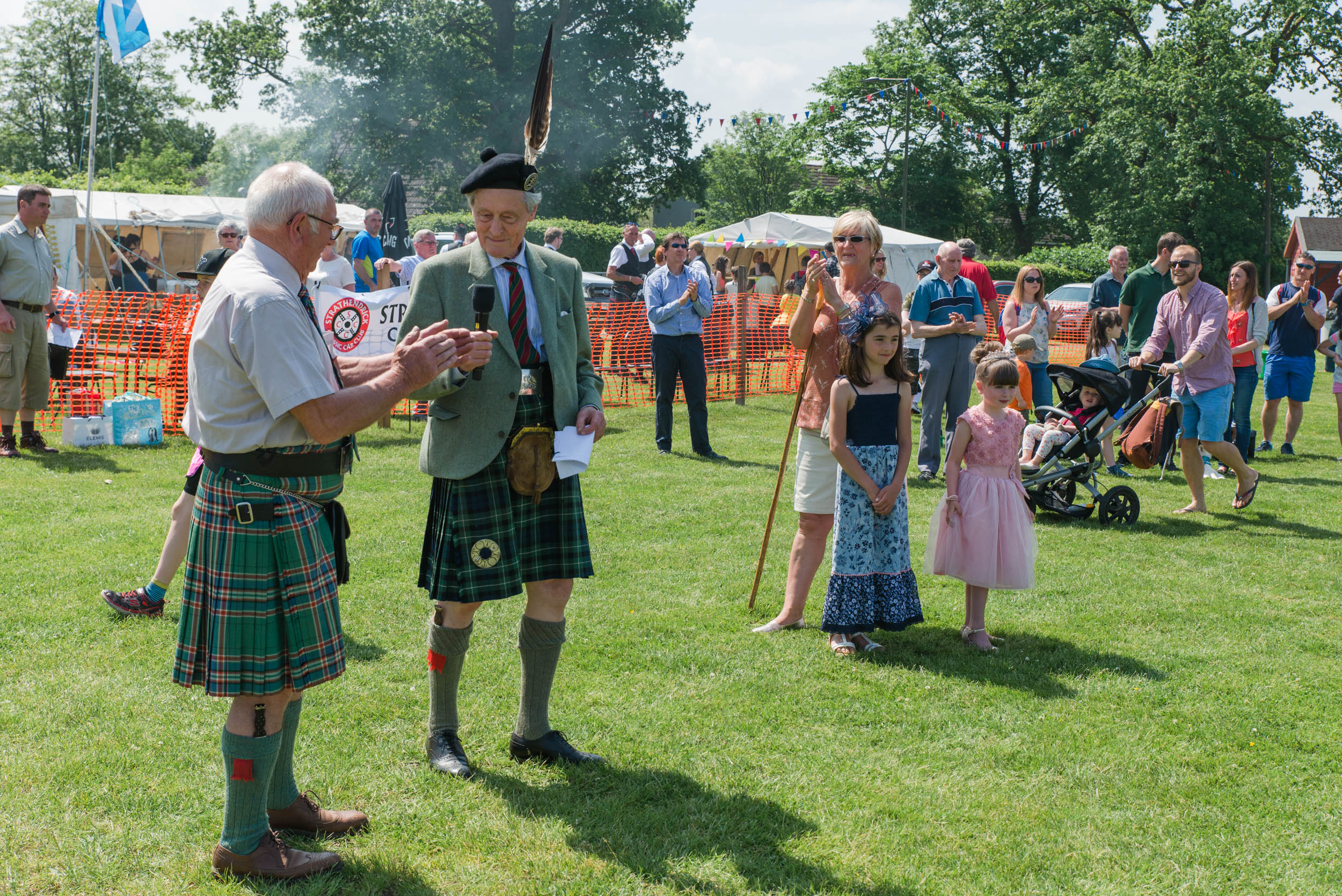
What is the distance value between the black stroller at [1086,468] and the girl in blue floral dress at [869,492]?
3.57 metres

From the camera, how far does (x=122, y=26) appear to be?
45.9ft

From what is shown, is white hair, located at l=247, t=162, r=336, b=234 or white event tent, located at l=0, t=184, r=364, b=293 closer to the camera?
white hair, located at l=247, t=162, r=336, b=234

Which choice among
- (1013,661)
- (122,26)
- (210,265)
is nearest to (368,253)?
(122,26)

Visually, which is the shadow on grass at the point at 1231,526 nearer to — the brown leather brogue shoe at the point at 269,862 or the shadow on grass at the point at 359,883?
the shadow on grass at the point at 359,883

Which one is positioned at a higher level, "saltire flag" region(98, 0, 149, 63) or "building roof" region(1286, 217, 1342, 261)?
"building roof" region(1286, 217, 1342, 261)

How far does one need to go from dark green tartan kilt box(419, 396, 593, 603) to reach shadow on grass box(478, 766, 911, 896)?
0.72 m

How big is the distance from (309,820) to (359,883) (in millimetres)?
334

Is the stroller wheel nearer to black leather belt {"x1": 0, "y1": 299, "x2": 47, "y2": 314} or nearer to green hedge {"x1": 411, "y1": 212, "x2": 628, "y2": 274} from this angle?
black leather belt {"x1": 0, "y1": 299, "x2": 47, "y2": 314}

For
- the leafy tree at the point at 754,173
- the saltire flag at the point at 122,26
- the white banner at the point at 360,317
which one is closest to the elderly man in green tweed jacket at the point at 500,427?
the white banner at the point at 360,317

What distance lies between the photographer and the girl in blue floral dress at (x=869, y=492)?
521cm

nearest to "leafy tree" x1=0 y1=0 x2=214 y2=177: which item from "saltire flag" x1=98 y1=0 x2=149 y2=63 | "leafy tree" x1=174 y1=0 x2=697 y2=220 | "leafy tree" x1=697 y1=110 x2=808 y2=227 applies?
"leafy tree" x1=174 y1=0 x2=697 y2=220

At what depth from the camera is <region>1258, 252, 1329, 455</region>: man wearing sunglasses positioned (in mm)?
11875

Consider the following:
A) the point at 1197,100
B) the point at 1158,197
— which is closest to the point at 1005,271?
the point at 1158,197

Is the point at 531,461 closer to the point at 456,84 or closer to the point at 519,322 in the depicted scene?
the point at 519,322
